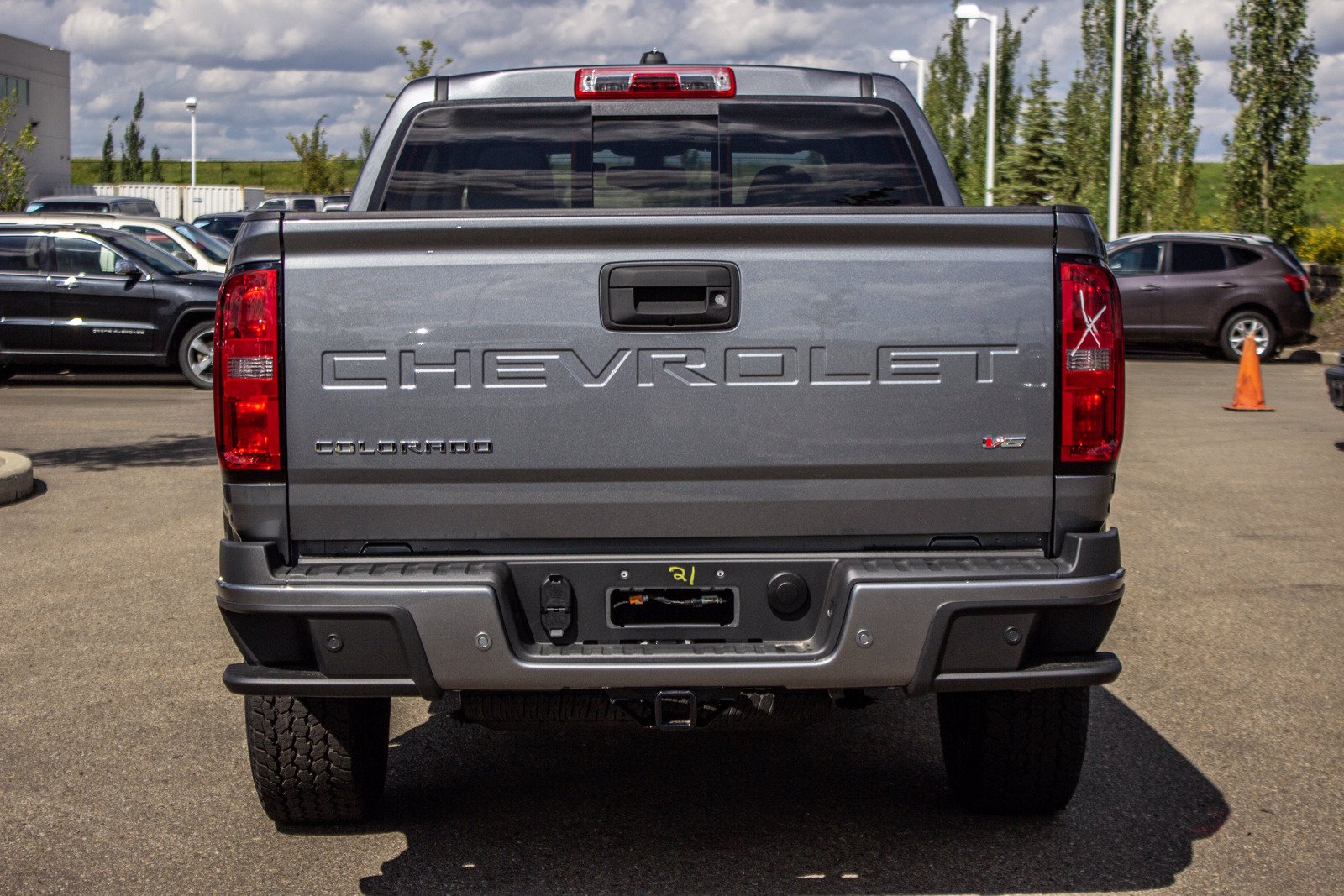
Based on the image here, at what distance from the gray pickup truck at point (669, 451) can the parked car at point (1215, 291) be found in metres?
18.1

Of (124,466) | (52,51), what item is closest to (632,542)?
(124,466)

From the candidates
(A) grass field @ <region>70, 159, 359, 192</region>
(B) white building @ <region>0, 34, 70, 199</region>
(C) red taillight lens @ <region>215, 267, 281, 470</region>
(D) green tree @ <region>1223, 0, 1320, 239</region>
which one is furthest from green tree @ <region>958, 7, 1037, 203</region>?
(A) grass field @ <region>70, 159, 359, 192</region>

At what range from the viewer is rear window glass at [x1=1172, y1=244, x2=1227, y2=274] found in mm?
21125

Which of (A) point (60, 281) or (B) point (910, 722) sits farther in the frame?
(A) point (60, 281)

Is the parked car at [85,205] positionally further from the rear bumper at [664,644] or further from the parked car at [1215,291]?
the rear bumper at [664,644]

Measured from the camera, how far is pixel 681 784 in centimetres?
491

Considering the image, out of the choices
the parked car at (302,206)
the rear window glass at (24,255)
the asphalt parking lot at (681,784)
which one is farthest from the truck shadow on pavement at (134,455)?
the rear window glass at (24,255)

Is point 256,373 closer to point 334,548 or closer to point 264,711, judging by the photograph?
point 334,548

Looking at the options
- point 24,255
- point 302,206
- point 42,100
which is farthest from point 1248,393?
point 42,100

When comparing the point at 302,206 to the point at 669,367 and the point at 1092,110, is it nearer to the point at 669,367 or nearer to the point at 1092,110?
the point at 669,367

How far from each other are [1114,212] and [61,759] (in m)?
24.2

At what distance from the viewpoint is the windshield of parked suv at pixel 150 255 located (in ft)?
57.0

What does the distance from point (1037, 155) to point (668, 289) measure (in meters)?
23.6

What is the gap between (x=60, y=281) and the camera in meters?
17.2
